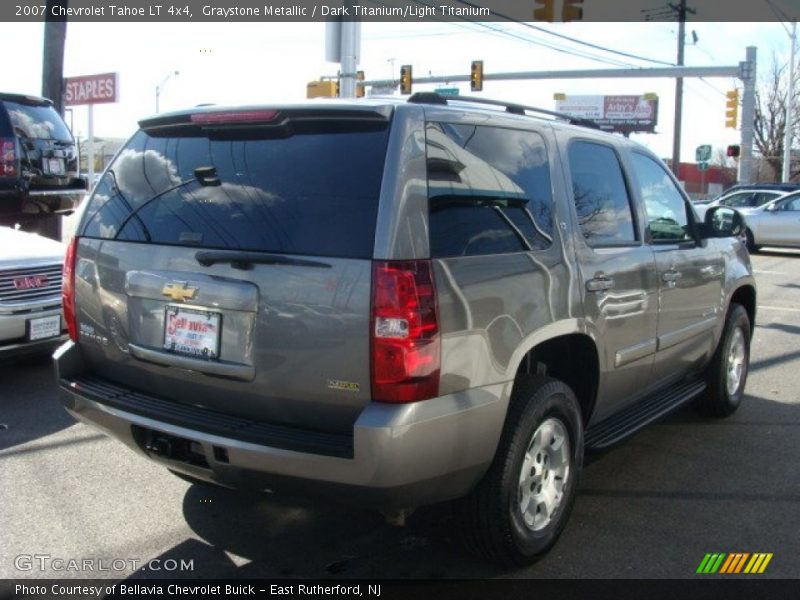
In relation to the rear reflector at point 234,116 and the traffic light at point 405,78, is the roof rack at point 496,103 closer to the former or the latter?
the rear reflector at point 234,116

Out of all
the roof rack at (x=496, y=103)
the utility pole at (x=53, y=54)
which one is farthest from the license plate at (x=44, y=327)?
the utility pole at (x=53, y=54)

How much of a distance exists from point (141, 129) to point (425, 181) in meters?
1.55

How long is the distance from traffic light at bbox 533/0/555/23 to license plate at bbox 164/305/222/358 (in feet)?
49.1

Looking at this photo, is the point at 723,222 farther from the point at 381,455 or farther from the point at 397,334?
the point at 381,455

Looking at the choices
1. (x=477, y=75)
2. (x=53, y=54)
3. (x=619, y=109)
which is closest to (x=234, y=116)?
(x=53, y=54)

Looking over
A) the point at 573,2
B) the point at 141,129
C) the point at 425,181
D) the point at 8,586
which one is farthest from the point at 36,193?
the point at 573,2

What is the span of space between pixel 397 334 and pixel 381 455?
43 cm

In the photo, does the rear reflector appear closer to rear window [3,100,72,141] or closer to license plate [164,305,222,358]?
license plate [164,305,222,358]

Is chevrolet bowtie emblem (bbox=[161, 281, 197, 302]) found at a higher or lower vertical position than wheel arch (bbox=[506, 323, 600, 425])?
higher

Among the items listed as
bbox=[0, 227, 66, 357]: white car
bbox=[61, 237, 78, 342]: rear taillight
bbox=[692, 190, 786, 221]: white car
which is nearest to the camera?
bbox=[61, 237, 78, 342]: rear taillight

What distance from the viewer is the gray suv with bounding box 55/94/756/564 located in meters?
2.92

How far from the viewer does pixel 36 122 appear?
10461 millimetres
